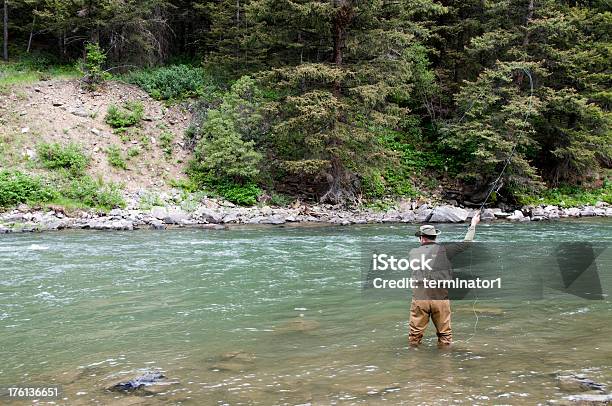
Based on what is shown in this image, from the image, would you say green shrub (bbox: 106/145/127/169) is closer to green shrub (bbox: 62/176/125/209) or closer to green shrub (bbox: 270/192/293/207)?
green shrub (bbox: 62/176/125/209)

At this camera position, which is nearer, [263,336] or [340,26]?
[263,336]

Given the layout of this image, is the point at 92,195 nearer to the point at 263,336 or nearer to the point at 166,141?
the point at 166,141

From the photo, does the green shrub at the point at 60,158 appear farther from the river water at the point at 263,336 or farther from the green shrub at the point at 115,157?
the river water at the point at 263,336

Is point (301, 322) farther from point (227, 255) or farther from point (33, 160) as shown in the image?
point (33, 160)

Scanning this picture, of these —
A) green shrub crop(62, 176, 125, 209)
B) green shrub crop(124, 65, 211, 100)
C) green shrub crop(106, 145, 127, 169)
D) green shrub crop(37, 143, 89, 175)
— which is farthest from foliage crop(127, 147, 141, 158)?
green shrub crop(124, 65, 211, 100)

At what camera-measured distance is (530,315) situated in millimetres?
8070

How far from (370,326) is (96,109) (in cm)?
1939

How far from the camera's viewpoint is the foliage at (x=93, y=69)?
23.9m

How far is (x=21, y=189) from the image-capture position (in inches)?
716

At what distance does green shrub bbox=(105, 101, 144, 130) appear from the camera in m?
22.8

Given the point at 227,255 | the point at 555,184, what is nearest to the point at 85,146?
the point at 227,255

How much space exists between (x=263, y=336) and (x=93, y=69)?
2045 cm

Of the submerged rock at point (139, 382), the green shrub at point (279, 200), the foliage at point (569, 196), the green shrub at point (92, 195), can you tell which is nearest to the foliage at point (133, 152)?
the green shrub at point (92, 195)

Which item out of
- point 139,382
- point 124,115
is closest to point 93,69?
point 124,115
